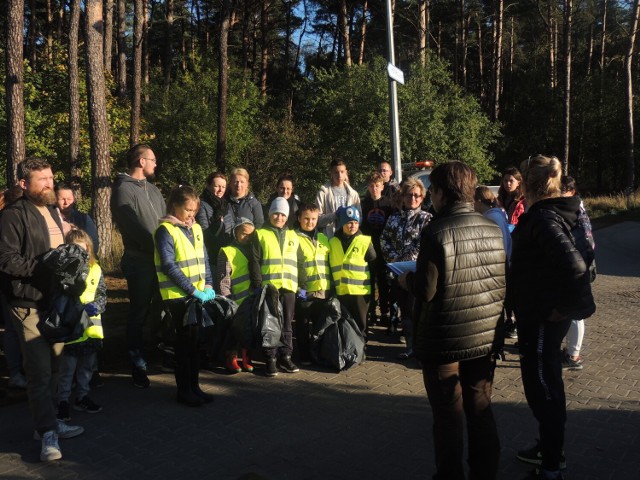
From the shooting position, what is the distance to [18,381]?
17.5ft

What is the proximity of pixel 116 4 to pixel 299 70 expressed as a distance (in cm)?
1555

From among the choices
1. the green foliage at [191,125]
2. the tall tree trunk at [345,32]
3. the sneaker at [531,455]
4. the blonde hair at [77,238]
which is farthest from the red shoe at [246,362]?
the tall tree trunk at [345,32]

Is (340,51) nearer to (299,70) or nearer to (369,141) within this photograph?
(299,70)

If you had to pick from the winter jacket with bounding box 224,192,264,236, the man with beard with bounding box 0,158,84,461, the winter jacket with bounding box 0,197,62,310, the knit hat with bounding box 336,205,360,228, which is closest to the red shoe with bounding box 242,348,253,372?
the winter jacket with bounding box 224,192,264,236

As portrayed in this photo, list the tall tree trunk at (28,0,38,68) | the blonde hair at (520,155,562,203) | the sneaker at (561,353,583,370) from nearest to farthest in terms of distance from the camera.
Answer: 1. the blonde hair at (520,155,562,203)
2. the sneaker at (561,353,583,370)
3. the tall tree trunk at (28,0,38,68)

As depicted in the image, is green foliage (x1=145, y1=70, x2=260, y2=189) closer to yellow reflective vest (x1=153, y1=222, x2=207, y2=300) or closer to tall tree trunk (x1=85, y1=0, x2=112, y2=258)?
tall tree trunk (x1=85, y1=0, x2=112, y2=258)

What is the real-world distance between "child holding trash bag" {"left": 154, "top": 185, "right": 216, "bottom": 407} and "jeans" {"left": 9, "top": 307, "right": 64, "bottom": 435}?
45.3 inches

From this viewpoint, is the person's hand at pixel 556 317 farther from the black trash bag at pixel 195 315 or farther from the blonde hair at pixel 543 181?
the black trash bag at pixel 195 315

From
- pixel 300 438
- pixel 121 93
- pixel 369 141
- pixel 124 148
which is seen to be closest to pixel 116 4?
pixel 121 93

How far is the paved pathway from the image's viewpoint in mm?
3869

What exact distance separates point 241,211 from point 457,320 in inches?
155

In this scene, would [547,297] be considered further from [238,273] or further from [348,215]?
[238,273]

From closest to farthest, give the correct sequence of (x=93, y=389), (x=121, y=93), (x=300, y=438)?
1. (x=300, y=438)
2. (x=93, y=389)
3. (x=121, y=93)

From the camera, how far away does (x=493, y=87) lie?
111ft
